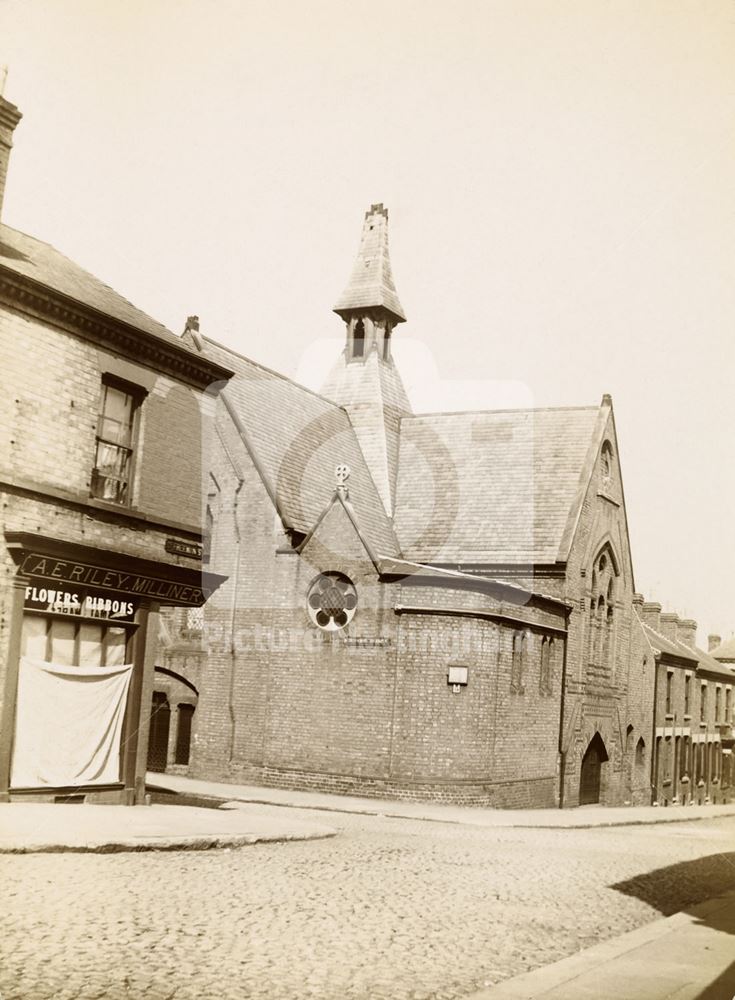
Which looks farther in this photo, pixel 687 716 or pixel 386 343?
pixel 687 716

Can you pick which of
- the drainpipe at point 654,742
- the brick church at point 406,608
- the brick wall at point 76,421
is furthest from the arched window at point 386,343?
the brick wall at point 76,421

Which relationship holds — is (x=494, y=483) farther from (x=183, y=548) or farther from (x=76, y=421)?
(x=76, y=421)

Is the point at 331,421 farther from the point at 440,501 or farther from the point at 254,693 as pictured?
the point at 254,693

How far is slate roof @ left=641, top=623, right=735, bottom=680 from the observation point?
4010 cm

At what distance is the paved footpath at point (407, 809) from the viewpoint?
21.4 m

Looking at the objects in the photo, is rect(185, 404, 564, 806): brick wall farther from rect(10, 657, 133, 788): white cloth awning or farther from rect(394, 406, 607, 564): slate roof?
rect(10, 657, 133, 788): white cloth awning

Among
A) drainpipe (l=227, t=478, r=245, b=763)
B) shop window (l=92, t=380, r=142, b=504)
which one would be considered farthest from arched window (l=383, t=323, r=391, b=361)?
shop window (l=92, t=380, r=142, b=504)

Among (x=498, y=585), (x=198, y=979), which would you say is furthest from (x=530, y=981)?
(x=498, y=585)

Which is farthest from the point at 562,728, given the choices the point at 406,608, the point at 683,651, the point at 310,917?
the point at 310,917

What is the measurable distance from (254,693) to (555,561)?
9.53m

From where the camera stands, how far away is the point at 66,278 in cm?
1591

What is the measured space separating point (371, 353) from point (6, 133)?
22359 millimetres

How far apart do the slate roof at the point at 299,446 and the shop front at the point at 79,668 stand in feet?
34.8

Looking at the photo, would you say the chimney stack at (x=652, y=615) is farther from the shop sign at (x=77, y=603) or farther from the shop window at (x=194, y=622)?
the shop sign at (x=77, y=603)
